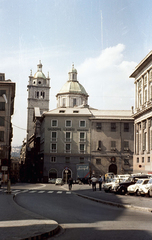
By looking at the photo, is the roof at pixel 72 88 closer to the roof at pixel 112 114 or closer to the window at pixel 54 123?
the roof at pixel 112 114

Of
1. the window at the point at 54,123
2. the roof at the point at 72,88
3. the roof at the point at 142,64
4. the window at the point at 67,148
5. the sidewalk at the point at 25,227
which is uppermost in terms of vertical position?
the roof at the point at 72,88

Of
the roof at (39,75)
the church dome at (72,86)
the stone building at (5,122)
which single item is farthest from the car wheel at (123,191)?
the roof at (39,75)

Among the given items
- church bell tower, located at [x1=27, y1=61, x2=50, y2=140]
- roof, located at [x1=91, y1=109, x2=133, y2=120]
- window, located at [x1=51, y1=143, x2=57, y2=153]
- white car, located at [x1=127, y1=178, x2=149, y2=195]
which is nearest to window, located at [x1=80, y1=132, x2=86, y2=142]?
roof, located at [x1=91, y1=109, x2=133, y2=120]

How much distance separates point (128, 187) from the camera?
106ft

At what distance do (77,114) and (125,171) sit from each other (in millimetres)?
16310

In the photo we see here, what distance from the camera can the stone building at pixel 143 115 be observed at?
61438 millimetres

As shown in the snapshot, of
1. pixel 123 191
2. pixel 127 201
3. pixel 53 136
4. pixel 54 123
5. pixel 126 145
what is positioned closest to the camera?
pixel 127 201

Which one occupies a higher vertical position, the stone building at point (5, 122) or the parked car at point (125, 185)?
the stone building at point (5, 122)

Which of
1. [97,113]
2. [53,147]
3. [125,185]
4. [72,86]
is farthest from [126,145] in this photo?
[125,185]

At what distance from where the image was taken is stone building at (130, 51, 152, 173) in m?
61.4

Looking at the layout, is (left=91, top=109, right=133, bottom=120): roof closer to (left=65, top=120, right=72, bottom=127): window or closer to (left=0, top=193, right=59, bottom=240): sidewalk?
(left=65, top=120, right=72, bottom=127): window

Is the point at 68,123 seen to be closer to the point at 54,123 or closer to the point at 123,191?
the point at 54,123

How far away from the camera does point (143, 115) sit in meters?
65.0

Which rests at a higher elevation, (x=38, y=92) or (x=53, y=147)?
(x=38, y=92)
